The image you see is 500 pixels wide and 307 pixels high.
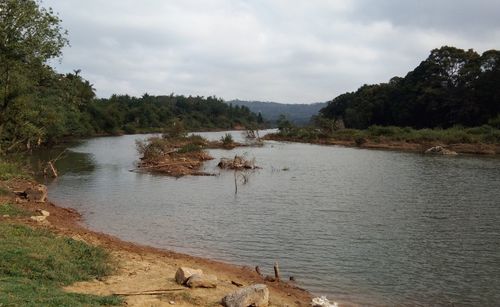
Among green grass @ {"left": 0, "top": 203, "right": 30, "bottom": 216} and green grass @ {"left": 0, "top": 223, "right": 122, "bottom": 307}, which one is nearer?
green grass @ {"left": 0, "top": 223, "right": 122, "bottom": 307}

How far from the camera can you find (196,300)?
36.0 feet

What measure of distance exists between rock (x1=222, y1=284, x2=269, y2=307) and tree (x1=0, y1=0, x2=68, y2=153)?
76.0 ft

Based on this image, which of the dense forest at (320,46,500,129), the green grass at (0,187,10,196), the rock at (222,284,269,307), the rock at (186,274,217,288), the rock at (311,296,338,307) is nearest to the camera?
the rock at (222,284,269,307)

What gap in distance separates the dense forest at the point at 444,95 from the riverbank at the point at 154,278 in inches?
2807

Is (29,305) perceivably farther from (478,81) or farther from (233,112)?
(233,112)

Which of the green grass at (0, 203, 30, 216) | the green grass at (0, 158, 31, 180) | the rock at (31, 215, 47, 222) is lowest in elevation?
the rock at (31, 215, 47, 222)

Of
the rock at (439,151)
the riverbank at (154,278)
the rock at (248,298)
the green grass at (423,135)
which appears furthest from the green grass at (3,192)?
the green grass at (423,135)

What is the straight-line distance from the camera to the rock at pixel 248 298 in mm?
10656

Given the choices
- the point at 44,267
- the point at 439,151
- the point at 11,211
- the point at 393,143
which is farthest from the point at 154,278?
the point at 393,143

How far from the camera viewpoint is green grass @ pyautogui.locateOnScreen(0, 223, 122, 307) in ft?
30.1

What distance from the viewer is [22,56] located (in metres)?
28.1

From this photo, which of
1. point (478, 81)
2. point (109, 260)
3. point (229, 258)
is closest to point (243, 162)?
point (229, 258)

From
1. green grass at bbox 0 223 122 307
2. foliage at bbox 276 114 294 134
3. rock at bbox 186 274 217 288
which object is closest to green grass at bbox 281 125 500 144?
foliage at bbox 276 114 294 134

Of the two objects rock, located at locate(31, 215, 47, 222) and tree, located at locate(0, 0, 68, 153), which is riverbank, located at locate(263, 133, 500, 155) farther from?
rock, located at locate(31, 215, 47, 222)
